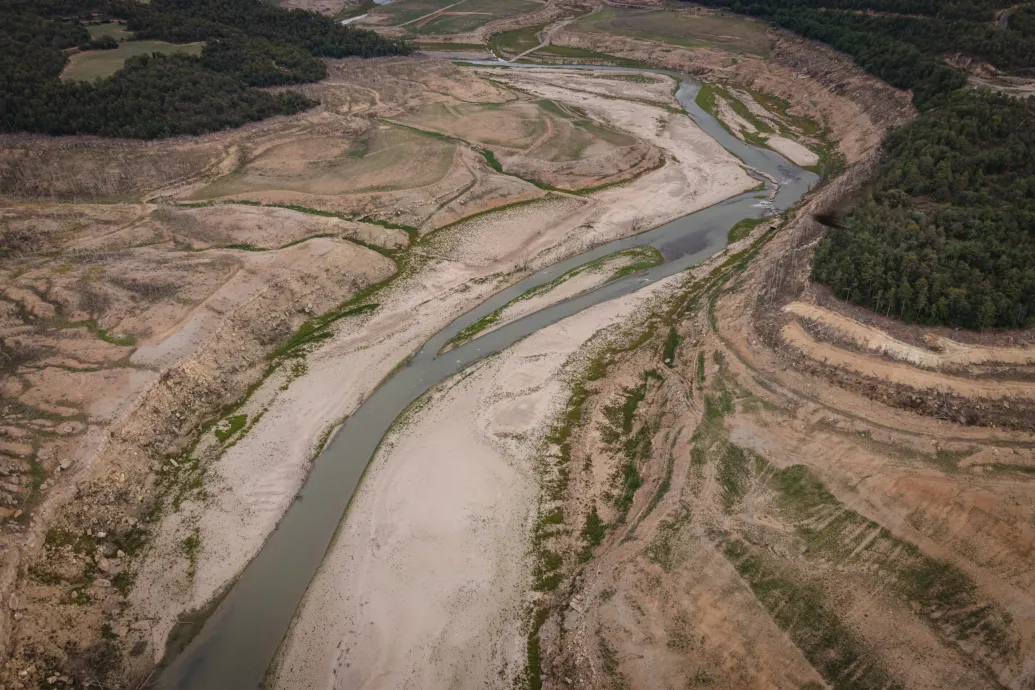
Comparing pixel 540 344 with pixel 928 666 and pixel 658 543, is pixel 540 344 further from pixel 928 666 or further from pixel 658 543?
pixel 928 666

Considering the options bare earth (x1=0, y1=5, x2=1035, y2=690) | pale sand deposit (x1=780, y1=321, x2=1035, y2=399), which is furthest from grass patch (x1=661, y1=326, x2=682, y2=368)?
pale sand deposit (x1=780, y1=321, x2=1035, y2=399)

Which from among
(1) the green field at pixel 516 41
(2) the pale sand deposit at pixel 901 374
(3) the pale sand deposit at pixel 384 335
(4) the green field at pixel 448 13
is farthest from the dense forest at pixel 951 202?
(4) the green field at pixel 448 13

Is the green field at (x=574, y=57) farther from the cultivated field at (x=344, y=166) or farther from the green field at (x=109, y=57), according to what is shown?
the green field at (x=109, y=57)

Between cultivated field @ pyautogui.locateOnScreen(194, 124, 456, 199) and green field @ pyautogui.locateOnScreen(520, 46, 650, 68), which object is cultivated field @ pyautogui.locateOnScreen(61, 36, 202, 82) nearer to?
cultivated field @ pyautogui.locateOnScreen(194, 124, 456, 199)

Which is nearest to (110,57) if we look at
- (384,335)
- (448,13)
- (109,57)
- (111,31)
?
(109,57)

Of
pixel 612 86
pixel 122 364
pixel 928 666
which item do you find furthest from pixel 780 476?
pixel 612 86

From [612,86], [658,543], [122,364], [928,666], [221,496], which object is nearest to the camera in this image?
[928,666]
